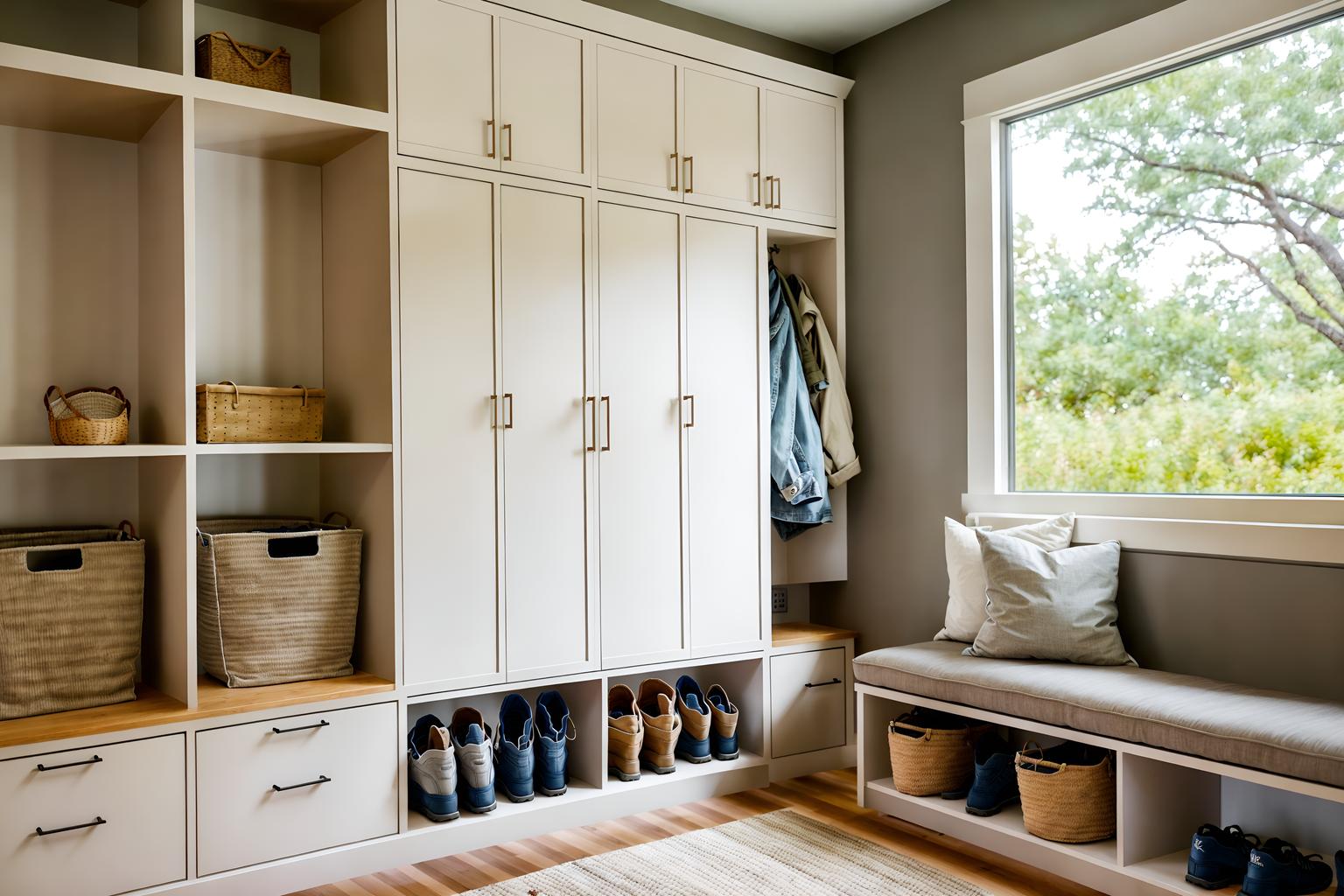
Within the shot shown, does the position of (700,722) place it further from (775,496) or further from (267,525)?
(267,525)

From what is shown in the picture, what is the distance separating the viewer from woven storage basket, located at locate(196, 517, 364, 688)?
9.10ft

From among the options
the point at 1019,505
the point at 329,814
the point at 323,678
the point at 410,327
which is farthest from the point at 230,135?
the point at 1019,505

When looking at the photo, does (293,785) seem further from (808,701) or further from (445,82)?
(445,82)

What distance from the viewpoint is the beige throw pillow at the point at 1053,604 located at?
2945 mm

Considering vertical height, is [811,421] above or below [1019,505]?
above

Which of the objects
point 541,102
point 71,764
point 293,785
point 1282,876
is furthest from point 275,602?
point 1282,876

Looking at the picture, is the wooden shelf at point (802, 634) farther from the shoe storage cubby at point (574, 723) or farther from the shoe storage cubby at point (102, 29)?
the shoe storage cubby at point (102, 29)

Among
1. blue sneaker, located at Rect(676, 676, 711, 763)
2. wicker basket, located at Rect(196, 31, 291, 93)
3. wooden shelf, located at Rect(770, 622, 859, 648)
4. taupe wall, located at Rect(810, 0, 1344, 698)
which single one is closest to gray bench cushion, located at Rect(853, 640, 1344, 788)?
taupe wall, located at Rect(810, 0, 1344, 698)

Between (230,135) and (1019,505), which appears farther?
(1019,505)

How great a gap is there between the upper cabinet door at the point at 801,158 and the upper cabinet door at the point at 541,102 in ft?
2.59

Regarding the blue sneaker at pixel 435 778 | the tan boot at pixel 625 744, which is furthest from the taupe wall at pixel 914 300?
the blue sneaker at pixel 435 778

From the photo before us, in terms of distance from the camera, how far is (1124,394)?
317 centimetres

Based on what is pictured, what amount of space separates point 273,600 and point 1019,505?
2297 millimetres

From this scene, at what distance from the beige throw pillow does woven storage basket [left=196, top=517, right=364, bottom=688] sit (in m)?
1.86
